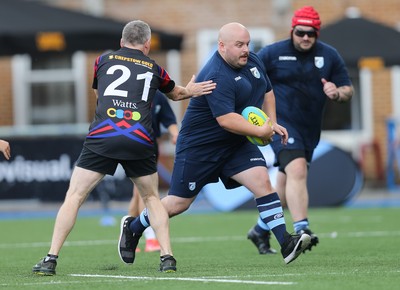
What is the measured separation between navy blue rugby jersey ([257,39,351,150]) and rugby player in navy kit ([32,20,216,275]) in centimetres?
243

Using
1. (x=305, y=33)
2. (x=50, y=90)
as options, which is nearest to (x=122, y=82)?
(x=305, y=33)

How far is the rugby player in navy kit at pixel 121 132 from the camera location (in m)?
9.11

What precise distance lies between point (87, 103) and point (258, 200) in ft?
51.4

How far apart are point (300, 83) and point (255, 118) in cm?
210

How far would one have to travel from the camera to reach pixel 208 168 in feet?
32.8

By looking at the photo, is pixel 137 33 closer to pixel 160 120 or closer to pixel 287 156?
pixel 287 156

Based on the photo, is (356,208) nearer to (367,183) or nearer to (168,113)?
(367,183)

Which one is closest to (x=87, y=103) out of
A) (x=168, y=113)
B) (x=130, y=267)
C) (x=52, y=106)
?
(x=52, y=106)

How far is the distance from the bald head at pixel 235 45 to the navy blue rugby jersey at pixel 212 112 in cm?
9

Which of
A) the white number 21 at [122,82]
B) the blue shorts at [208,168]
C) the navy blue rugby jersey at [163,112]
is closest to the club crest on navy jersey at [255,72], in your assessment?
the blue shorts at [208,168]

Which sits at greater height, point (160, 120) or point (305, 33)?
point (305, 33)

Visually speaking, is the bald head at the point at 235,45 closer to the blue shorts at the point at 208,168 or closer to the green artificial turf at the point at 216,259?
the blue shorts at the point at 208,168

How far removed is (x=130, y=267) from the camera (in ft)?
33.1

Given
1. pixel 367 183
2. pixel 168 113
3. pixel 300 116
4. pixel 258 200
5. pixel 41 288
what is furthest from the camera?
pixel 367 183
